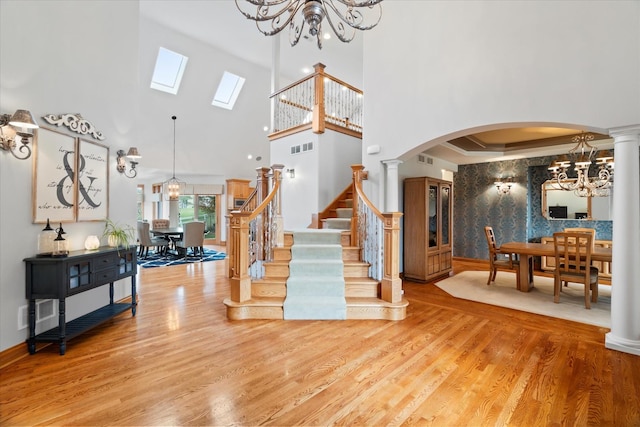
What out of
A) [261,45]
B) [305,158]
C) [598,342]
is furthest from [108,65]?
[598,342]

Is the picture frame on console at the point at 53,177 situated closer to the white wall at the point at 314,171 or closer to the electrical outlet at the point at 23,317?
the electrical outlet at the point at 23,317

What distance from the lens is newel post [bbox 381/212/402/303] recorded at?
3680 mm

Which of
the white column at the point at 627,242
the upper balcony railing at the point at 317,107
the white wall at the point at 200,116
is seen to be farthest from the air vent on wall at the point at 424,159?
the white wall at the point at 200,116

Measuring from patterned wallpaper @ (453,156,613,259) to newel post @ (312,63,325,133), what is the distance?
441 cm

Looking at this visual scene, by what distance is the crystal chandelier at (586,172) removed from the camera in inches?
191

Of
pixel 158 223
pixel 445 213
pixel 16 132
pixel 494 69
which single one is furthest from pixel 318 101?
pixel 158 223

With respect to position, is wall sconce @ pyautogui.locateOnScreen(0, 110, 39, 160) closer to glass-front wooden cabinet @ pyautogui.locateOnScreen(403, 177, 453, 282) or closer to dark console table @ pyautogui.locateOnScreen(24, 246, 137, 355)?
dark console table @ pyautogui.locateOnScreen(24, 246, 137, 355)

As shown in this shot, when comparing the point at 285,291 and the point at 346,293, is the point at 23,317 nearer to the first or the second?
the point at 285,291

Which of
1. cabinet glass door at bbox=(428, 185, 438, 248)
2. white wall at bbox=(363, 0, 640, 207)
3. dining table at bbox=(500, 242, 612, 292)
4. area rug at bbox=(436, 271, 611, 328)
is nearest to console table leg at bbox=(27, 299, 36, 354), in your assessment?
white wall at bbox=(363, 0, 640, 207)

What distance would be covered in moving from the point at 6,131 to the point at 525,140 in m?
8.12

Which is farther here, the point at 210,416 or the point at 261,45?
the point at 261,45

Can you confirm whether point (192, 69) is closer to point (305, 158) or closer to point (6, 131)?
point (305, 158)

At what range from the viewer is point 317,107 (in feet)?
19.4

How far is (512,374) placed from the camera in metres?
2.39
